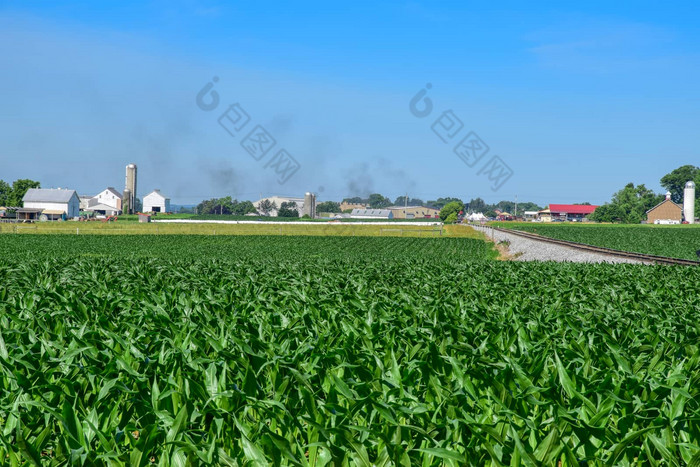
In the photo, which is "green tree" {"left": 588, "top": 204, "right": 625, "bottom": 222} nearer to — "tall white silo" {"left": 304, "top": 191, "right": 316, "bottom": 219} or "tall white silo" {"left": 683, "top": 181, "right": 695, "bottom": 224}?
"tall white silo" {"left": 683, "top": 181, "right": 695, "bottom": 224}

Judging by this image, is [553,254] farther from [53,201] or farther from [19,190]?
[19,190]

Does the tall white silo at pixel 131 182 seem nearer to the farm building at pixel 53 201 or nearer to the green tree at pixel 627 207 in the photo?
the farm building at pixel 53 201

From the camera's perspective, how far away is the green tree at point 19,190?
16225 centimetres

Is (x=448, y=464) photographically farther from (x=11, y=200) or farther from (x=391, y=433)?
(x=11, y=200)

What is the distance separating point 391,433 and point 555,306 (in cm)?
656

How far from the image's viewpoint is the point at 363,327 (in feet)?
22.9

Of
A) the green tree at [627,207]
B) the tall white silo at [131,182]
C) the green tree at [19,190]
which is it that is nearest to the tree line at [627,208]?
the green tree at [627,207]

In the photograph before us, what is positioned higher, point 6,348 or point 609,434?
point 6,348

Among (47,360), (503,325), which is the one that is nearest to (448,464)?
(47,360)

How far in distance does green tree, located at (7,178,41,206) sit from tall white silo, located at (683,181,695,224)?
171 metres

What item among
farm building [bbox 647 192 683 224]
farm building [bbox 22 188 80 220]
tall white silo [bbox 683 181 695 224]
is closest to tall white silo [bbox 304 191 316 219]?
farm building [bbox 22 188 80 220]

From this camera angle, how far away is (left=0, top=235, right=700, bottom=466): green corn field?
341 centimetres

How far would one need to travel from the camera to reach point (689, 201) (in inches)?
5906

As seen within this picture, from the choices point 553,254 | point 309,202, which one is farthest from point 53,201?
point 553,254
